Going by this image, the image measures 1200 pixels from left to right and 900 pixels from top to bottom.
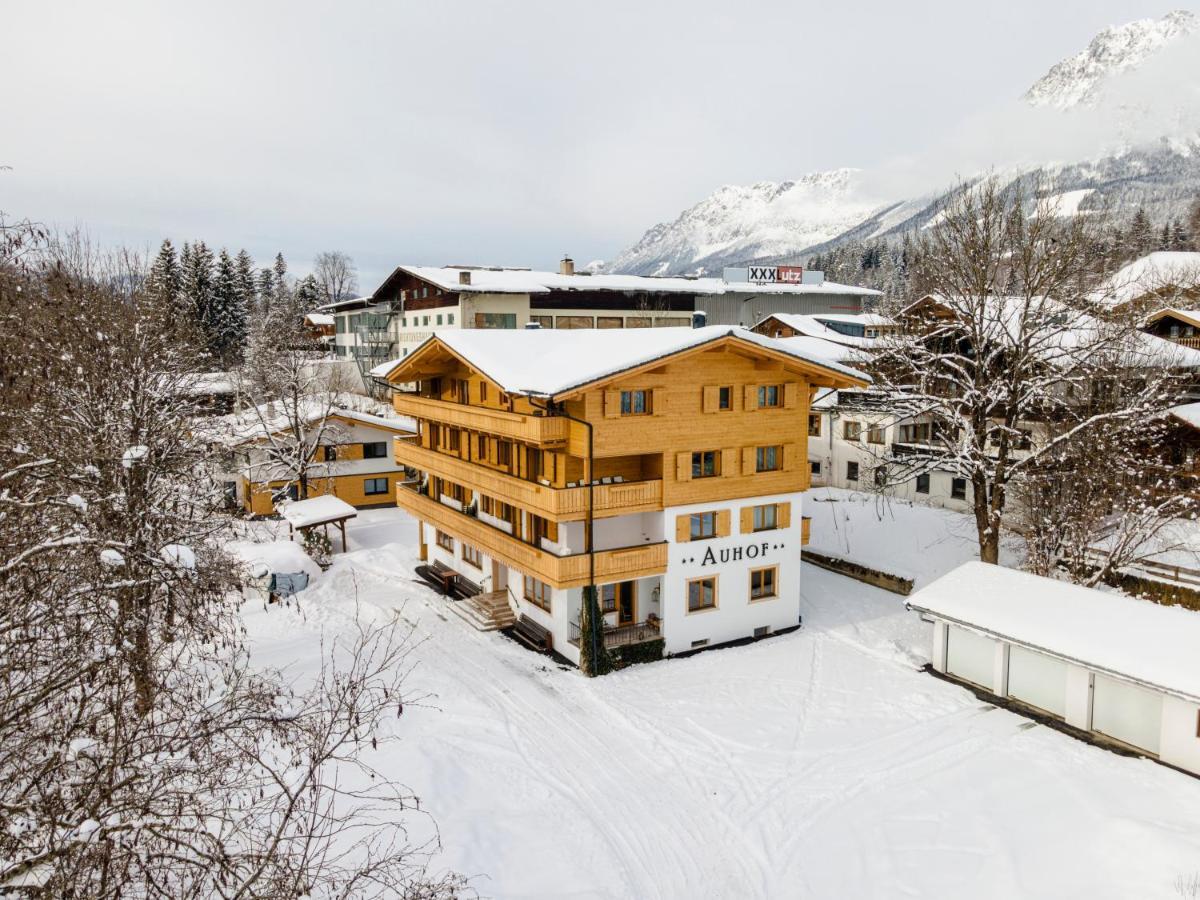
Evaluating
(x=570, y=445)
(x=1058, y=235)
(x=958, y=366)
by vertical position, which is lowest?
(x=570, y=445)

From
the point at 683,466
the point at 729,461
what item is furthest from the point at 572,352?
the point at 729,461

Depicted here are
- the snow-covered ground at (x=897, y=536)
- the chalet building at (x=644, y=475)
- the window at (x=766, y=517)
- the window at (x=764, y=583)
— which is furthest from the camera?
the snow-covered ground at (x=897, y=536)

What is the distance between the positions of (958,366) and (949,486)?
15.5m

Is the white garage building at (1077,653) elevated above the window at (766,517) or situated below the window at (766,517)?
below

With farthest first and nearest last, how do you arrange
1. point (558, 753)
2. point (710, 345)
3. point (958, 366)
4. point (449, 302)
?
point (449, 302) < point (958, 366) < point (710, 345) < point (558, 753)

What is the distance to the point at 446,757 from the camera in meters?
18.1

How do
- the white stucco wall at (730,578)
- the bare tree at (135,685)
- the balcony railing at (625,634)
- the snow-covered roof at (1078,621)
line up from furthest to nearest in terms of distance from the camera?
the white stucco wall at (730,578)
the balcony railing at (625,634)
the snow-covered roof at (1078,621)
the bare tree at (135,685)

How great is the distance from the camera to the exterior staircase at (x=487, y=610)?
27.3m

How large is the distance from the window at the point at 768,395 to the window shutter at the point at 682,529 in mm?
4716

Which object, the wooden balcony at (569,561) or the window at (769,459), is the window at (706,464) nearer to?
the window at (769,459)

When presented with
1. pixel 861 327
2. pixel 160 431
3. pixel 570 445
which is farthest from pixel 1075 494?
pixel 861 327

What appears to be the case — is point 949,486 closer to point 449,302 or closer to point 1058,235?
point 1058,235

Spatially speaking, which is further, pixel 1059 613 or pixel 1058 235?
pixel 1058 235

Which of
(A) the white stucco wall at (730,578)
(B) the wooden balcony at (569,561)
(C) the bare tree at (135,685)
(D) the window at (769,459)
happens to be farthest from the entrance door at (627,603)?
(C) the bare tree at (135,685)
